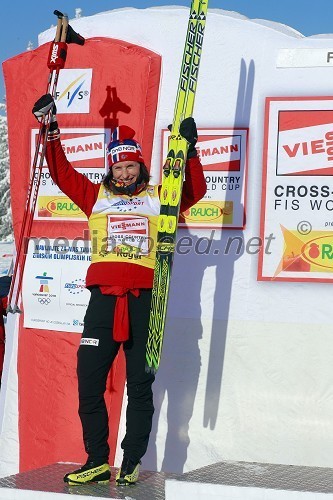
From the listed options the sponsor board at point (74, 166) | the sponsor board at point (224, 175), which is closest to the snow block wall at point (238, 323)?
the sponsor board at point (224, 175)

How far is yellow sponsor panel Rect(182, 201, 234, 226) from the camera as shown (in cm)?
475

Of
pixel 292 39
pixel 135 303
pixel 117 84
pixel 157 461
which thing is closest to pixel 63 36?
pixel 117 84

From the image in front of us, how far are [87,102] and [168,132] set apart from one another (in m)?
0.49

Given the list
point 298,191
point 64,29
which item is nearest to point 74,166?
point 64,29

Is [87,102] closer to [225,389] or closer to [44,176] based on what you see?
[44,176]

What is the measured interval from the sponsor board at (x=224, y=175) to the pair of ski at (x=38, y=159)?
789 millimetres

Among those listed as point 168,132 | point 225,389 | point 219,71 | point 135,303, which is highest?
point 219,71

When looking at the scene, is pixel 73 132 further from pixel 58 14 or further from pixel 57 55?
pixel 58 14

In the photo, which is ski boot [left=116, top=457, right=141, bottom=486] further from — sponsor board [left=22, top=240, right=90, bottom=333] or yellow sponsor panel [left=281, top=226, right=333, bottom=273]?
yellow sponsor panel [left=281, top=226, right=333, bottom=273]

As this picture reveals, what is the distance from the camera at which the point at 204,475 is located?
13.0 feet

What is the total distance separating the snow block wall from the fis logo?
385mm

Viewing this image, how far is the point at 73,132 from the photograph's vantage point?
5.02m

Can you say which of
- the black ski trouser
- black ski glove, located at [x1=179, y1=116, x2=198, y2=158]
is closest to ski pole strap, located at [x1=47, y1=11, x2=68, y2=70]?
black ski glove, located at [x1=179, y1=116, x2=198, y2=158]

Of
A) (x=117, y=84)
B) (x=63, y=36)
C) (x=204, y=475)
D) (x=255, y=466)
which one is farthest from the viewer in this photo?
(x=117, y=84)
